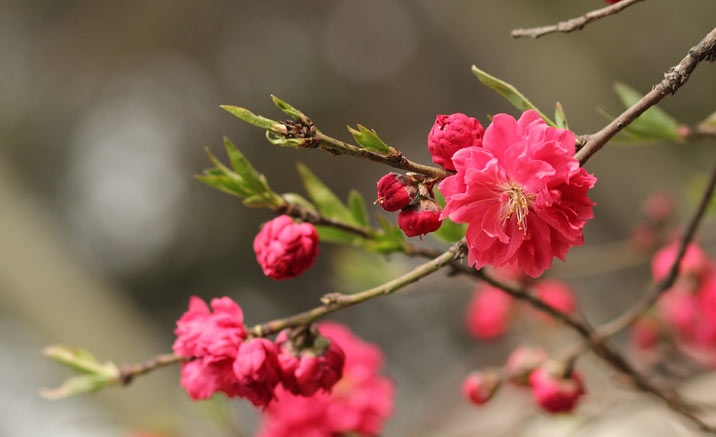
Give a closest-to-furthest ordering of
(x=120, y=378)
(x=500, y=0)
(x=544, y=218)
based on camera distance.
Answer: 1. (x=544, y=218)
2. (x=120, y=378)
3. (x=500, y=0)

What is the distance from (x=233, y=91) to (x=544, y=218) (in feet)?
4.70

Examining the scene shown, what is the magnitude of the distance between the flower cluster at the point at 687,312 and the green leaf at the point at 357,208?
417 millimetres

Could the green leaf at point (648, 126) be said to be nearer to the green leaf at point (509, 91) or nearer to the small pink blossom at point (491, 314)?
the green leaf at point (509, 91)

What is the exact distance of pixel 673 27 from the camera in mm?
1308

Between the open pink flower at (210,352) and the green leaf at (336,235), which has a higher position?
the green leaf at (336,235)

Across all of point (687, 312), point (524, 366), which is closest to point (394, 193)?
point (524, 366)

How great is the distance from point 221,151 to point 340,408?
→ 100 cm

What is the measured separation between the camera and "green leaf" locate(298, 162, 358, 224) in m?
0.49

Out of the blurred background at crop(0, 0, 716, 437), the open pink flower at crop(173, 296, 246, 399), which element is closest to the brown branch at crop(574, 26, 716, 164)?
the open pink flower at crop(173, 296, 246, 399)

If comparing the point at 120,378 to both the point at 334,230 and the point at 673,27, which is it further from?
the point at 673,27

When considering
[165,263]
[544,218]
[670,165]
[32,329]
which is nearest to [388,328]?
[165,263]

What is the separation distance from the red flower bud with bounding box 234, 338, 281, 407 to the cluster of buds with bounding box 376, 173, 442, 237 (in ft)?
0.41

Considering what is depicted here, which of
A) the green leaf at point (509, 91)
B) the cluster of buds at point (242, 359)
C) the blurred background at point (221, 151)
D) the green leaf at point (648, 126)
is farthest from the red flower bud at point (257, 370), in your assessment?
the blurred background at point (221, 151)

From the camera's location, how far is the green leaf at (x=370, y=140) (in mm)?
328
